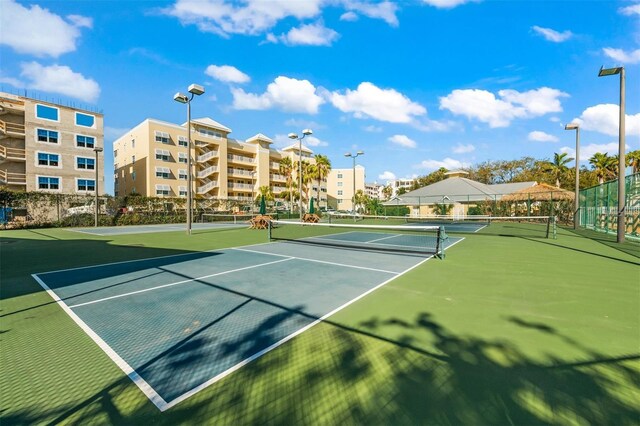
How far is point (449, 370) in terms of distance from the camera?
284 cm

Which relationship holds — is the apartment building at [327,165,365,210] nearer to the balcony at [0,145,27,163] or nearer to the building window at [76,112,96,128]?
the building window at [76,112,96,128]

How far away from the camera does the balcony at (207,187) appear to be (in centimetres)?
4856

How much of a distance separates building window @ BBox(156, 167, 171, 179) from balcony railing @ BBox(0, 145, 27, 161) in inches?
546

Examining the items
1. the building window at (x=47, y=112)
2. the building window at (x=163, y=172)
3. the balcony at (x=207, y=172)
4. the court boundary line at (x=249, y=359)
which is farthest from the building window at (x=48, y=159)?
the court boundary line at (x=249, y=359)

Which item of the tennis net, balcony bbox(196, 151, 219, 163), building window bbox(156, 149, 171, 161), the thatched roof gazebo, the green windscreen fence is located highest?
balcony bbox(196, 151, 219, 163)

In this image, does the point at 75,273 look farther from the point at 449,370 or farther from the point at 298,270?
the point at 449,370

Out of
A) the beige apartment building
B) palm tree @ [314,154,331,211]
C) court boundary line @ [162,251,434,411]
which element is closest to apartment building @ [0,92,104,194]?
the beige apartment building

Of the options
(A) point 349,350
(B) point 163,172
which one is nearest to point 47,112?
(B) point 163,172

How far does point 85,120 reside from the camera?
3662 cm

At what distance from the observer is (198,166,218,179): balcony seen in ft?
159

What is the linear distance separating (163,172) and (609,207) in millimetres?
48976

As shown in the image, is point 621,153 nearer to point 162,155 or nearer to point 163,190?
point 163,190

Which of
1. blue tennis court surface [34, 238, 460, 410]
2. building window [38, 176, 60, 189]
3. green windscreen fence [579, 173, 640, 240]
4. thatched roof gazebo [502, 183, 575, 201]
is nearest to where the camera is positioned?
blue tennis court surface [34, 238, 460, 410]

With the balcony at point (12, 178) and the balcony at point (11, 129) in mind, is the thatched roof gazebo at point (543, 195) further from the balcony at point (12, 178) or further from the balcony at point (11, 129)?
the balcony at point (11, 129)
